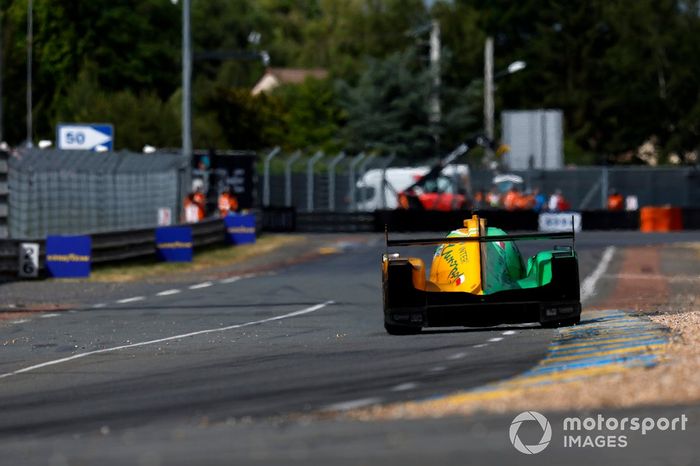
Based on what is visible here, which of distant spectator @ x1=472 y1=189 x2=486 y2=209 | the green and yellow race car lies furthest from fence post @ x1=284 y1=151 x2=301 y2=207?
the green and yellow race car

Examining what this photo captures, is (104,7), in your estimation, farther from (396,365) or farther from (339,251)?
(396,365)

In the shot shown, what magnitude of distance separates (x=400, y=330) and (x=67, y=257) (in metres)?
14.5

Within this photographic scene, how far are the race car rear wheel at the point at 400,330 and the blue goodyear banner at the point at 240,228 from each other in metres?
26.2

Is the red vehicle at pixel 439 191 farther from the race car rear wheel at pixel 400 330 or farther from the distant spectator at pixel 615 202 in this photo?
the race car rear wheel at pixel 400 330

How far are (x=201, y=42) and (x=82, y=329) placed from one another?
389ft

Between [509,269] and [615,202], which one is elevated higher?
[615,202]

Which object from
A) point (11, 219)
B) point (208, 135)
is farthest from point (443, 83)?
point (11, 219)

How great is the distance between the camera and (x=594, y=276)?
29906 millimetres

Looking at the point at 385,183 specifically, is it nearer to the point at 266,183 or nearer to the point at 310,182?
the point at 310,182

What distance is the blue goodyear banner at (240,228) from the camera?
42.9m

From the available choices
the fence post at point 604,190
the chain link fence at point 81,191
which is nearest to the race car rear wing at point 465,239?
the chain link fence at point 81,191

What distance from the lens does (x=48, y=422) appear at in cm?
1073

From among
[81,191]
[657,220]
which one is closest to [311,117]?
[657,220]

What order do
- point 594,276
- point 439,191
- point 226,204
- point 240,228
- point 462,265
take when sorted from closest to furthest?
point 462,265, point 594,276, point 240,228, point 226,204, point 439,191
